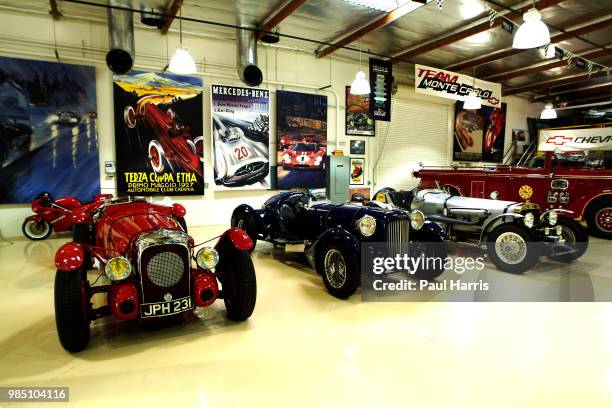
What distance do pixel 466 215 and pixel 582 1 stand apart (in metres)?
4.39

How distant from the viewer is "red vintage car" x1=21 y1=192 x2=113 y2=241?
20.4 feet

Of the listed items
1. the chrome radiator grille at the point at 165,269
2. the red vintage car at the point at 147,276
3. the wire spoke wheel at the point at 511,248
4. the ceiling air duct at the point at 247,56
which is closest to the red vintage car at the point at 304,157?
the ceiling air duct at the point at 247,56

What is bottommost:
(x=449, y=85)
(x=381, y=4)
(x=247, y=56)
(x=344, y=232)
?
(x=344, y=232)

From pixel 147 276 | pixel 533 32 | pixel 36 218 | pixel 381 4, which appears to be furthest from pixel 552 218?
pixel 36 218

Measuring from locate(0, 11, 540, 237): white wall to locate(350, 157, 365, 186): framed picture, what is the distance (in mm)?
211

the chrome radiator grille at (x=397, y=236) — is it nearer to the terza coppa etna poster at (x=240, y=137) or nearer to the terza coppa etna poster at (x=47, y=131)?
the terza coppa etna poster at (x=240, y=137)

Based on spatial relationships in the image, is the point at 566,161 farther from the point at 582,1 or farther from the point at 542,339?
the point at 542,339

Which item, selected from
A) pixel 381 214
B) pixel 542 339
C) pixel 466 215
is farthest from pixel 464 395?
pixel 466 215

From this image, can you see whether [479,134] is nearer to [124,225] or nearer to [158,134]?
[158,134]

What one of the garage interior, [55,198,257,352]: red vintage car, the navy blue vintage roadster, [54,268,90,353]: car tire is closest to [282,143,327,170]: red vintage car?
the garage interior

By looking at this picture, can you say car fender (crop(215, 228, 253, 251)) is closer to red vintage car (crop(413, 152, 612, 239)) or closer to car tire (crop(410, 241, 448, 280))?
car tire (crop(410, 241, 448, 280))

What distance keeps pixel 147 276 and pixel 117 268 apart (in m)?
0.20

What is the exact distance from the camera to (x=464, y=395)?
210cm

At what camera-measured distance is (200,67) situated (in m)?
7.69
